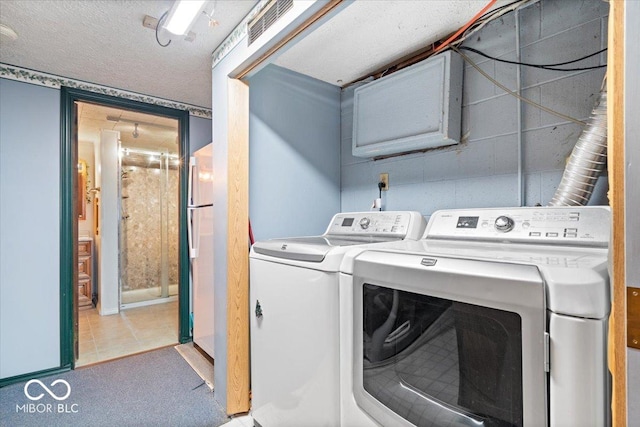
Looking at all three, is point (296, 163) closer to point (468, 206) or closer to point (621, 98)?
point (468, 206)

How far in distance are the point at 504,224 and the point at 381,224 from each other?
0.68 m

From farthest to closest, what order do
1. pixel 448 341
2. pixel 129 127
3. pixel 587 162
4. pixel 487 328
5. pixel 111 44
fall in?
pixel 129 127 < pixel 111 44 < pixel 587 162 < pixel 448 341 < pixel 487 328

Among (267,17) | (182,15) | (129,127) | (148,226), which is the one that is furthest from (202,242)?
(148,226)

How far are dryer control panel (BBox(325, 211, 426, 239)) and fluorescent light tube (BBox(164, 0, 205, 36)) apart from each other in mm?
1394

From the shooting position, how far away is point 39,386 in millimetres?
2248

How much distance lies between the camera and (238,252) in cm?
192

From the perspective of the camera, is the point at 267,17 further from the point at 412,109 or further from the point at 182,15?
the point at 412,109

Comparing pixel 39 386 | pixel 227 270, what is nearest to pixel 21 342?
pixel 39 386

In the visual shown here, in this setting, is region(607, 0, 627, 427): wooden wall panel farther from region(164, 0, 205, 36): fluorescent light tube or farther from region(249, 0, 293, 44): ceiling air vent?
region(164, 0, 205, 36): fluorescent light tube

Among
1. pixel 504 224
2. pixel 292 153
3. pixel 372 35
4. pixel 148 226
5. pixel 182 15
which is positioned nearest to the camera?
pixel 504 224

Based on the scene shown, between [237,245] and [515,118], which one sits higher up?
[515,118]

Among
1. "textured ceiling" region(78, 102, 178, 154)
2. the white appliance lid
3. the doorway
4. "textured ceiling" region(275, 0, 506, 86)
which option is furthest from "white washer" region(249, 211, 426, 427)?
"textured ceiling" region(78, 102, 178, 154)

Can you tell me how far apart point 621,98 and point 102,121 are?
433 cm

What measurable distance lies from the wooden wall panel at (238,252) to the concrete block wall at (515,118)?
3.54ft
